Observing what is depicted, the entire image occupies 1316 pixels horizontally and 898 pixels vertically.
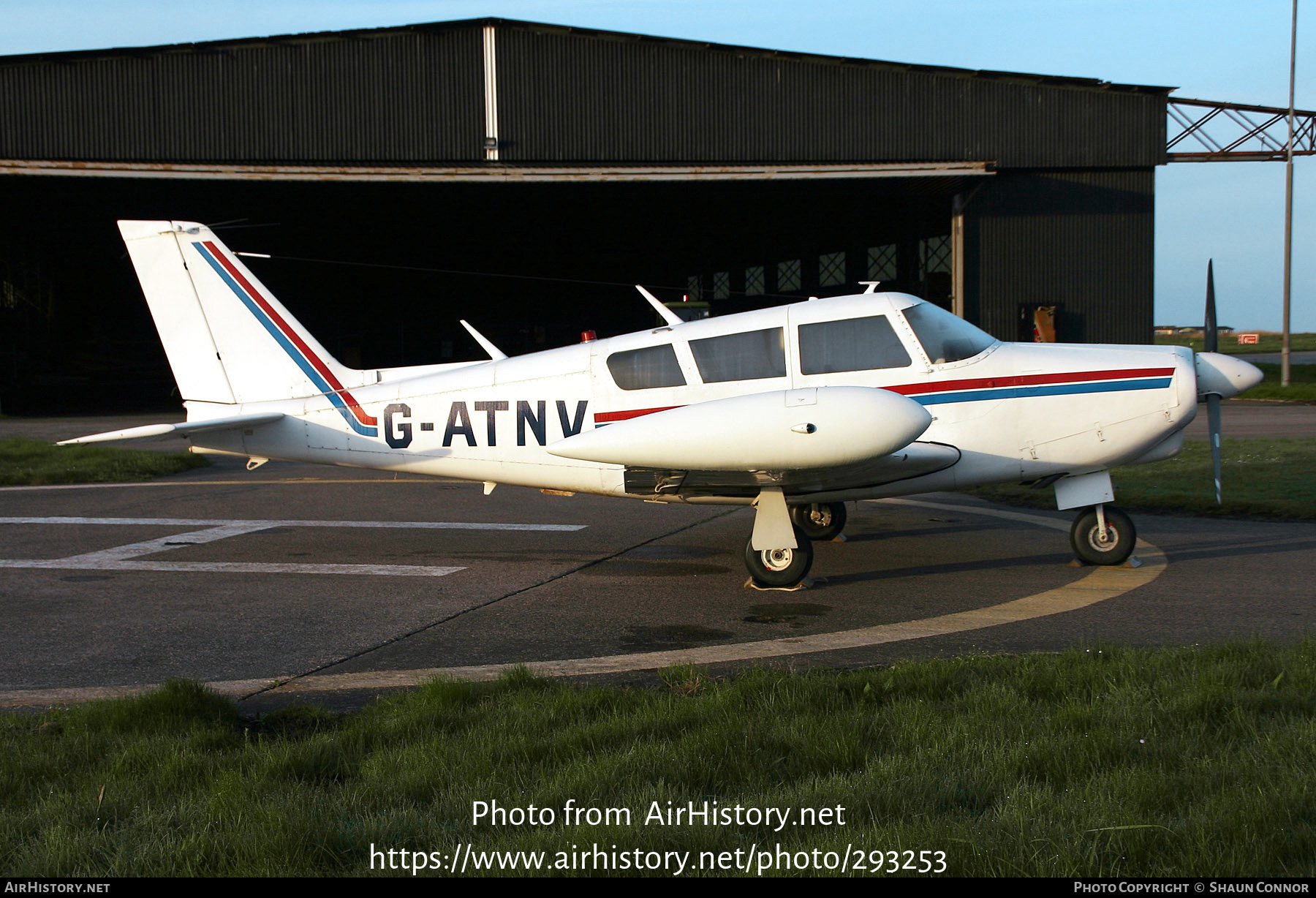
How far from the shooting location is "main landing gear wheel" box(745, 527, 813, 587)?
25.5ft

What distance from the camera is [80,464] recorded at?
15.7m

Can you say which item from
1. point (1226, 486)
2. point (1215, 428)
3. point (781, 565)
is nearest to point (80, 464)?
point (781, 565)

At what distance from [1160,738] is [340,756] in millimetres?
3204

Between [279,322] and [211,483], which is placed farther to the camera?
[211,483]

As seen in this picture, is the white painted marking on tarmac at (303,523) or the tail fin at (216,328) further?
the white painted marking on tarmac at (303,523)

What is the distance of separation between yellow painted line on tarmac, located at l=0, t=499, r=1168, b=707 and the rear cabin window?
2.14 meters

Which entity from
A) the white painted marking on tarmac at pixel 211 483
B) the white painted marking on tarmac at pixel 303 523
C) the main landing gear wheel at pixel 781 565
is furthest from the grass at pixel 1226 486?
the white painted marking on tarmac at pixel 211 483

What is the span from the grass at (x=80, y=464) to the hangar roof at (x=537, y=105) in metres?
10.6

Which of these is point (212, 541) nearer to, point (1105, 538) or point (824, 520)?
point (824, 520)

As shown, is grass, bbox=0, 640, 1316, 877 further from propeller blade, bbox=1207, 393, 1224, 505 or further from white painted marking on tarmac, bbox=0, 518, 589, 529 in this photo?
white painted marking on tarmac, bbox=0, 518, 589, 529

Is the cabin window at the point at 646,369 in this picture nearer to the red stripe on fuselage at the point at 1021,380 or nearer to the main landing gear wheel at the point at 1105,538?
the red stripe on fuselage at the point at 1021,380

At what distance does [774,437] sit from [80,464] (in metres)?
13.1

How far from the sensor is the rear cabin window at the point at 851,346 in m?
8.11

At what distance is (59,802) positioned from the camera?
351 centimetres
